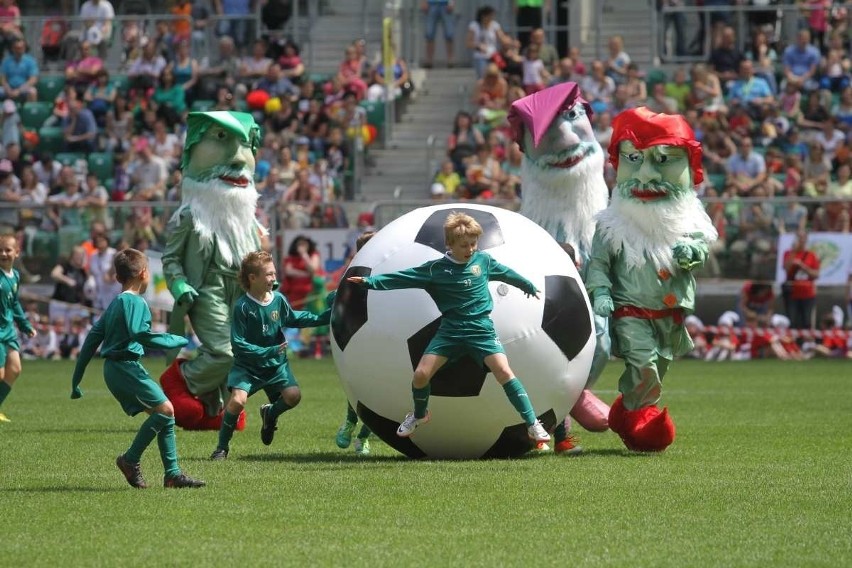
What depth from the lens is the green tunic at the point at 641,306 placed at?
33.4 feet

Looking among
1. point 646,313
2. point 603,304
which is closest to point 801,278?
point 646,313

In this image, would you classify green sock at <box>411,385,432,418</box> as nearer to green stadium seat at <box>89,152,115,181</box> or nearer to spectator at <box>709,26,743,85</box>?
spectator at <box>709,26,743,85</box>

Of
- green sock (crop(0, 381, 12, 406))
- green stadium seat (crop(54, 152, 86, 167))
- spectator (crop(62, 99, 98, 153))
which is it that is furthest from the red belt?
spectator (crop(62, 99, 98, 153))

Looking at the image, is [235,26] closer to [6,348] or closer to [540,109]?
[6,348]

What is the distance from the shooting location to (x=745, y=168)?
903 inches

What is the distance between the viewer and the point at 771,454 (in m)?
10.1

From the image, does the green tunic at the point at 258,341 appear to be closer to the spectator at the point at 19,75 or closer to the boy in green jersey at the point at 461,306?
the boy in green jersey at the point at 461,306

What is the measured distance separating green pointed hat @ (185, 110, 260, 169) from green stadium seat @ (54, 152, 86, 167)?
15.0 meters

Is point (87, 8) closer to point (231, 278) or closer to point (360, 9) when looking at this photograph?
point (360, 9)

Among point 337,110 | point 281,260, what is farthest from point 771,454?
point 337,110

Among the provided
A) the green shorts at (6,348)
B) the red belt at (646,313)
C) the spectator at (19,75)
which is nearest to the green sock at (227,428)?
the red belt at (646,313)

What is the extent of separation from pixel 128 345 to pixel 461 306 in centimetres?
192

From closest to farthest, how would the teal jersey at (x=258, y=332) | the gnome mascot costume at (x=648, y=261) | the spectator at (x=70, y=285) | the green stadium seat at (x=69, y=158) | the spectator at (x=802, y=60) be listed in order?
1. the teal jersey at (x=258, y=332)
2. the gnome mascot costume at (x=648, y=261)
3. the spectator at (x=70, y=285)
4. the spectator at (x=802, y=60)
5. the green stadium seat at (x=69, y=158)

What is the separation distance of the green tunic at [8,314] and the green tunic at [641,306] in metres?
5.03
